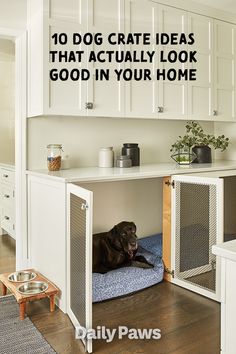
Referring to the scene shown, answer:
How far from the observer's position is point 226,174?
294 centimetres

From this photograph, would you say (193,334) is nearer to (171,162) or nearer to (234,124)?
(171,162)

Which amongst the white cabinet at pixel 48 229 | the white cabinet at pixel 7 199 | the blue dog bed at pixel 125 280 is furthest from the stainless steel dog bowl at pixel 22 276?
the white cabinet at pixel 7 199

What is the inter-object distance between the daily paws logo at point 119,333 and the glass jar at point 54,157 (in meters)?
1.14

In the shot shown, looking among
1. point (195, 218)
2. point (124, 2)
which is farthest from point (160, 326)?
point (124, 2)

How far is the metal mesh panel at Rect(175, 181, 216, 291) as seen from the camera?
2.60 m

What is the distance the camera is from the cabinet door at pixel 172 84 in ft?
9.94

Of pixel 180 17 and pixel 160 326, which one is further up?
pixel 180 17

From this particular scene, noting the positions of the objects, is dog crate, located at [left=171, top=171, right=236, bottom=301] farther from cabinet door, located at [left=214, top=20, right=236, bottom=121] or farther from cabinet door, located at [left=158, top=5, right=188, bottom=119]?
cabinet door, located at [left=214, top=20, right=236, bottom=121]

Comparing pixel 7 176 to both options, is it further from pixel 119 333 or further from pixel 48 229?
pixel 119 333

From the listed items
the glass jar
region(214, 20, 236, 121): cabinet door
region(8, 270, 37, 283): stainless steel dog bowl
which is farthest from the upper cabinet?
region(8, 270, 37, 283): stainless steel dog bowl

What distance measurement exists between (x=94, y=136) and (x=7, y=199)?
4.89 feet

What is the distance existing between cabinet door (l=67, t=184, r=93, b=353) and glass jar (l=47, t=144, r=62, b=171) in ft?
1.82

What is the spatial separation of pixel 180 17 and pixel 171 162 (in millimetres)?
1265

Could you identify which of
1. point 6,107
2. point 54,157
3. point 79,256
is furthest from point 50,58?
point 6,107
